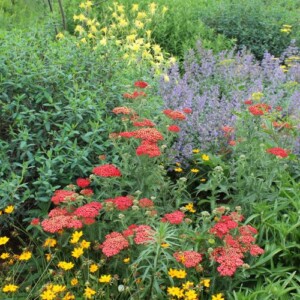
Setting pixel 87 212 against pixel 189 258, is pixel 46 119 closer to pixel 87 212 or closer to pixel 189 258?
pixel 87 212

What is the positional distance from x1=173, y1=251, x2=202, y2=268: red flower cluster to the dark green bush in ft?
2.83

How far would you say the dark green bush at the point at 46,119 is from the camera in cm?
299

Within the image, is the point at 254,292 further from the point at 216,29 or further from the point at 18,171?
the point at 216,29

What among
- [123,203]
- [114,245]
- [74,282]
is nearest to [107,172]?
[123,203]

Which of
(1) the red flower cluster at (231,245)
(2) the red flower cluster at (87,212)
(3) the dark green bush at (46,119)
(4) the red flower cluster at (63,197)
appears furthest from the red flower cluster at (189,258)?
(3) the dark green bush at (46,119)

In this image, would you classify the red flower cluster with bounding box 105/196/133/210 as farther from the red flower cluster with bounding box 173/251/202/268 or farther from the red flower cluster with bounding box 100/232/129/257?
the red flower cluster with bounding box 173/251/202/268

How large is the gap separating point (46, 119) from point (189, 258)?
1307 millimetres

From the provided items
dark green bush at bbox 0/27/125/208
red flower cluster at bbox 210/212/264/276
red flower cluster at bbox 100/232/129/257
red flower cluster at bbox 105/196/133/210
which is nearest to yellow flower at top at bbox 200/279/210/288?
red flower cluster at bbox 210/212/264/276

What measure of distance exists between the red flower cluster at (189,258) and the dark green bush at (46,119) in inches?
34.0

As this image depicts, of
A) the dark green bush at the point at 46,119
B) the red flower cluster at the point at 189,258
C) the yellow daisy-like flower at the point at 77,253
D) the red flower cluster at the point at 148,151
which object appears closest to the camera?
the red flower cluster at the point at 189,258

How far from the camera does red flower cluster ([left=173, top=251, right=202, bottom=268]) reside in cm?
234

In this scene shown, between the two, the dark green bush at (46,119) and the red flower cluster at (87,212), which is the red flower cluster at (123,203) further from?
the dark green bush at (46,119)

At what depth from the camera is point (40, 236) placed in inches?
119

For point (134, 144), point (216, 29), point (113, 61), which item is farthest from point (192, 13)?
point (134, 144)
